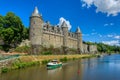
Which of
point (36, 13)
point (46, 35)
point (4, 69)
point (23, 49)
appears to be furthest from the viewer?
point (46, 35)

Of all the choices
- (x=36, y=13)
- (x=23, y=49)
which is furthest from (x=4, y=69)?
(x=36, y=13)

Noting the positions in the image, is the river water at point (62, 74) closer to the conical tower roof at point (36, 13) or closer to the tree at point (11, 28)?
the tree at point (11, 28)

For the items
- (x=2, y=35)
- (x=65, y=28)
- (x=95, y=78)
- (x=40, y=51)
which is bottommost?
(x=95, y=78)

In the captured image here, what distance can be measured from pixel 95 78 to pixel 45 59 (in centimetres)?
2148

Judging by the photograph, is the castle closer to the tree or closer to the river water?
the tree

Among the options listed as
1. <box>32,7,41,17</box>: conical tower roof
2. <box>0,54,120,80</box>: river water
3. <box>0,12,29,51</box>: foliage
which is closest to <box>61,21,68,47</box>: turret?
<box>32,7,41,17</box>: conical tower roof

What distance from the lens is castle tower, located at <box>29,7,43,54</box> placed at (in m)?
55.2

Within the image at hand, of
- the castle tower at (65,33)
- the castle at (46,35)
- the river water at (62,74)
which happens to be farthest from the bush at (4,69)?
the castle tower at (65,33)

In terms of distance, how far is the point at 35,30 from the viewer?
55969mm

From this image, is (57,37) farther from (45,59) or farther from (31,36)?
(45,59)

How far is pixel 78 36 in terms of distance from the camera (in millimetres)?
89188

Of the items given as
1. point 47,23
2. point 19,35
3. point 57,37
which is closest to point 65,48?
point 57,37

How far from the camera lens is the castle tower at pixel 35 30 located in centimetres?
5522

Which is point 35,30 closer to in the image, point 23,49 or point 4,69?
point 23,49
